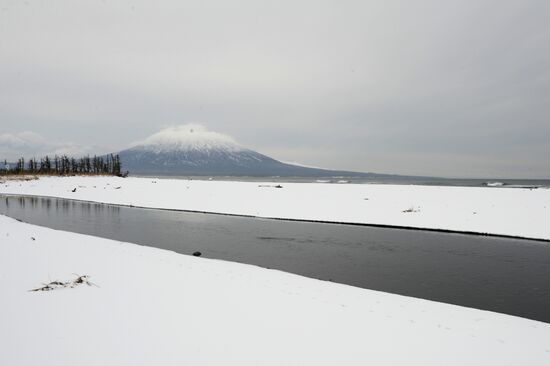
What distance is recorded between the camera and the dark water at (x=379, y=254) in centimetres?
1254

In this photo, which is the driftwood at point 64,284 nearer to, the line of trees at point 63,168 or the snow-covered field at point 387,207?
the snow-covered field at point 387,207

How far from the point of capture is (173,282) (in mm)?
11102

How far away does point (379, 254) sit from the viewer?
60.9 feet

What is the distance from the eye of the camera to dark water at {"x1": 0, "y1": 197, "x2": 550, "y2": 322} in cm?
1254

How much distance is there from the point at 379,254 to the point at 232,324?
12.7 meters

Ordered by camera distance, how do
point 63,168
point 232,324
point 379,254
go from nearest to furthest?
1. point 232,324
2. point 379,254
3. point 63,168

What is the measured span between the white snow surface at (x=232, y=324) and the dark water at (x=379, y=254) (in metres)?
2.60

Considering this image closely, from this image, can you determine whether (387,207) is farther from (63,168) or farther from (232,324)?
(63,168)

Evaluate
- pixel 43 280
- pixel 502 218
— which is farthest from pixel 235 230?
pixel 502 218

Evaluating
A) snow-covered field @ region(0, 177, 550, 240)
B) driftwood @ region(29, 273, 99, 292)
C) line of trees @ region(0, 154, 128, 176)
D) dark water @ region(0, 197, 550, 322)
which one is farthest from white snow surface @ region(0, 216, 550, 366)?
line of trees @ region(0, 154, 128, 176)

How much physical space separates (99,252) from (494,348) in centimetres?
1565

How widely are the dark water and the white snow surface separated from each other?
2.60 meters

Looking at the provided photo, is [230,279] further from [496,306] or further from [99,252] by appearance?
[496,306]

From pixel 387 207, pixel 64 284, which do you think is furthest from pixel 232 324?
pixel 387 207
